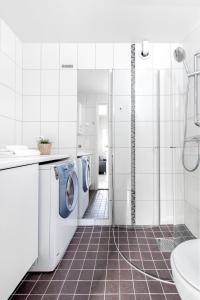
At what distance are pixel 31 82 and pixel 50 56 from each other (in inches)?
15.1

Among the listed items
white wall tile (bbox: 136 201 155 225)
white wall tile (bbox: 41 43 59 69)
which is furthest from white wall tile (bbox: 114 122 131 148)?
white wall tile (bbox: 41 43 59 69)

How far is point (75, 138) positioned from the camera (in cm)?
250

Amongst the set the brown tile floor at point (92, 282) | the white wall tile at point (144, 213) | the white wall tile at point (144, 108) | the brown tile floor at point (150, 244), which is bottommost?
the brown tile floor at point (92, 282)

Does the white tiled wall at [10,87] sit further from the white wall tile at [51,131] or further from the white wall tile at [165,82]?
the white wall tile at [165,82]

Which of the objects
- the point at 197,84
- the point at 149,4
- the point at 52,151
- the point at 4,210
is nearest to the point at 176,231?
the point at 197,84

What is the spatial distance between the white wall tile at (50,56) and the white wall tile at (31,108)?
0.41 meters

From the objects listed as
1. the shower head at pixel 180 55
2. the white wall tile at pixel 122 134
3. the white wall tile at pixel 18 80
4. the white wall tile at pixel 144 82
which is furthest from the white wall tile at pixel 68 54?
the shower head at pixel 180 55

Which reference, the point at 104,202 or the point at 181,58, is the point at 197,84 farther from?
the point at 104,202

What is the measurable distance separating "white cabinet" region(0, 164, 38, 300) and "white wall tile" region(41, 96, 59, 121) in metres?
1.18

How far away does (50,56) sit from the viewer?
249 cm

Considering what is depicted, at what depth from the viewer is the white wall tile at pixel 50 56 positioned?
249cm

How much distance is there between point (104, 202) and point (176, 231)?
0.97 metres

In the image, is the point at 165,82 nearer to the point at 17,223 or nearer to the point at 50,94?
the point at 50,94

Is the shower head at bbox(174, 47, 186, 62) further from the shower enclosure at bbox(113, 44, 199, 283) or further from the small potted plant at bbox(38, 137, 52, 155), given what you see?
the small potted plant at bbox(38, 137, 52, 155)
